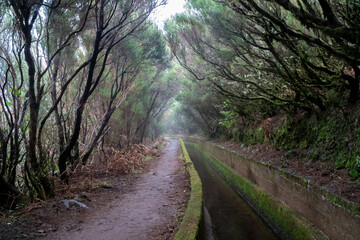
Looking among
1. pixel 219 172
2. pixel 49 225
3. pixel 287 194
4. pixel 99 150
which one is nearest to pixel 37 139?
pixel 49 225

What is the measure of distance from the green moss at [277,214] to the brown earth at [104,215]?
2.13 meters

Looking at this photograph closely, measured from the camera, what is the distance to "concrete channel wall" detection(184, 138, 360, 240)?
3135 mm

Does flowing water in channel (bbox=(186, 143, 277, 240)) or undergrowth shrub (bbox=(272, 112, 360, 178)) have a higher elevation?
undergrowth shrub (bbox=(272, 112, 360, 178))

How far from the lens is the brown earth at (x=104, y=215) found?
3.54 meters

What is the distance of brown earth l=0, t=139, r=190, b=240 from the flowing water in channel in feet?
2.80

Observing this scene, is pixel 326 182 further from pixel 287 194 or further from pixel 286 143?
pixel 286 143

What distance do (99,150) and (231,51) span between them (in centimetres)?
602

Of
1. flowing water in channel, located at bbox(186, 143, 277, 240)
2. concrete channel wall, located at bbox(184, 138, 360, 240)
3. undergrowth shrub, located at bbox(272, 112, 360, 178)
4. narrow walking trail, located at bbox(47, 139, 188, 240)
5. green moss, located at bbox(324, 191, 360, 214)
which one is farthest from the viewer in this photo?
flowing water in channel, located at bbox(186, 143, 277, 240)

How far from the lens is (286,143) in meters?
6.90

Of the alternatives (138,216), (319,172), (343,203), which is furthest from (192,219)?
(319,172)

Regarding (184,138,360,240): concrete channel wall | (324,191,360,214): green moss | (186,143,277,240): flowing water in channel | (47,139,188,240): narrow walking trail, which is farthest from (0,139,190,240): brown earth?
(324,191,360,214): green moss

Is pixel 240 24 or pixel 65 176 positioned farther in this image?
pixel 240 24

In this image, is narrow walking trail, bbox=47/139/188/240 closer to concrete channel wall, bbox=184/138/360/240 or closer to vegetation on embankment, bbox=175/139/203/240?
vegetation on embankment, bbox=175/139/203/240

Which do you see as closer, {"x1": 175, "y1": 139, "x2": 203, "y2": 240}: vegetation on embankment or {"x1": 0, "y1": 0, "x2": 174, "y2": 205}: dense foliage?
{"x1": 175, "y1": 139, "x2": 203, "y2": 240}: vegetation on embankment
